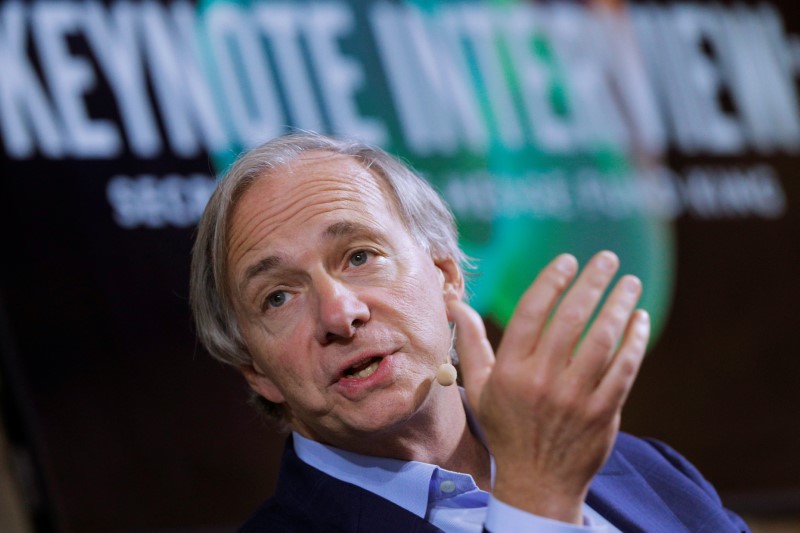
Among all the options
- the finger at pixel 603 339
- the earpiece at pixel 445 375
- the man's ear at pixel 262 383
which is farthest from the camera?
the man's ear at pixel 262 383

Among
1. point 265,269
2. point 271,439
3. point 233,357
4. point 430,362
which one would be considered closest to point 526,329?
point 430,362

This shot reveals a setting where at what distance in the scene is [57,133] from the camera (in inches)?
119

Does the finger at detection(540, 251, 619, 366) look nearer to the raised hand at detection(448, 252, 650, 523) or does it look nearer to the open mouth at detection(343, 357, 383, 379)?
the raised hand at detection(448, 252, 650, 523)

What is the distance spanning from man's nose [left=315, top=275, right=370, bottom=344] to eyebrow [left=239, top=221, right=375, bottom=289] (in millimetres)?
86

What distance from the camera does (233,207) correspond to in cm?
176

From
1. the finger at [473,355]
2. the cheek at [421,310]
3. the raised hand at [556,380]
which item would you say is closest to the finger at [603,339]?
the raised hand at [556,380]

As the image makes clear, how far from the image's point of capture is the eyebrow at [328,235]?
63.9 inches

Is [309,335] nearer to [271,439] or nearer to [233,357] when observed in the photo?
[233,357]

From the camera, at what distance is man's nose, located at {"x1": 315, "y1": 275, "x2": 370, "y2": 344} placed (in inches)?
59.6

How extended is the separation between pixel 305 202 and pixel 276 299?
0.17 m

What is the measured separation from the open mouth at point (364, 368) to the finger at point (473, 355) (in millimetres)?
354

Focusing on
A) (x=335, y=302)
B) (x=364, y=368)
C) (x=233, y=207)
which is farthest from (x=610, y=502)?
(x=233, y=207)

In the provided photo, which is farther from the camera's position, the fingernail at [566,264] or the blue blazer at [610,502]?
the blue blazer at [610,502]

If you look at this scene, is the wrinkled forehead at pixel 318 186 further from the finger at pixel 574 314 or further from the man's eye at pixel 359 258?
the finger at pixel 574 314
